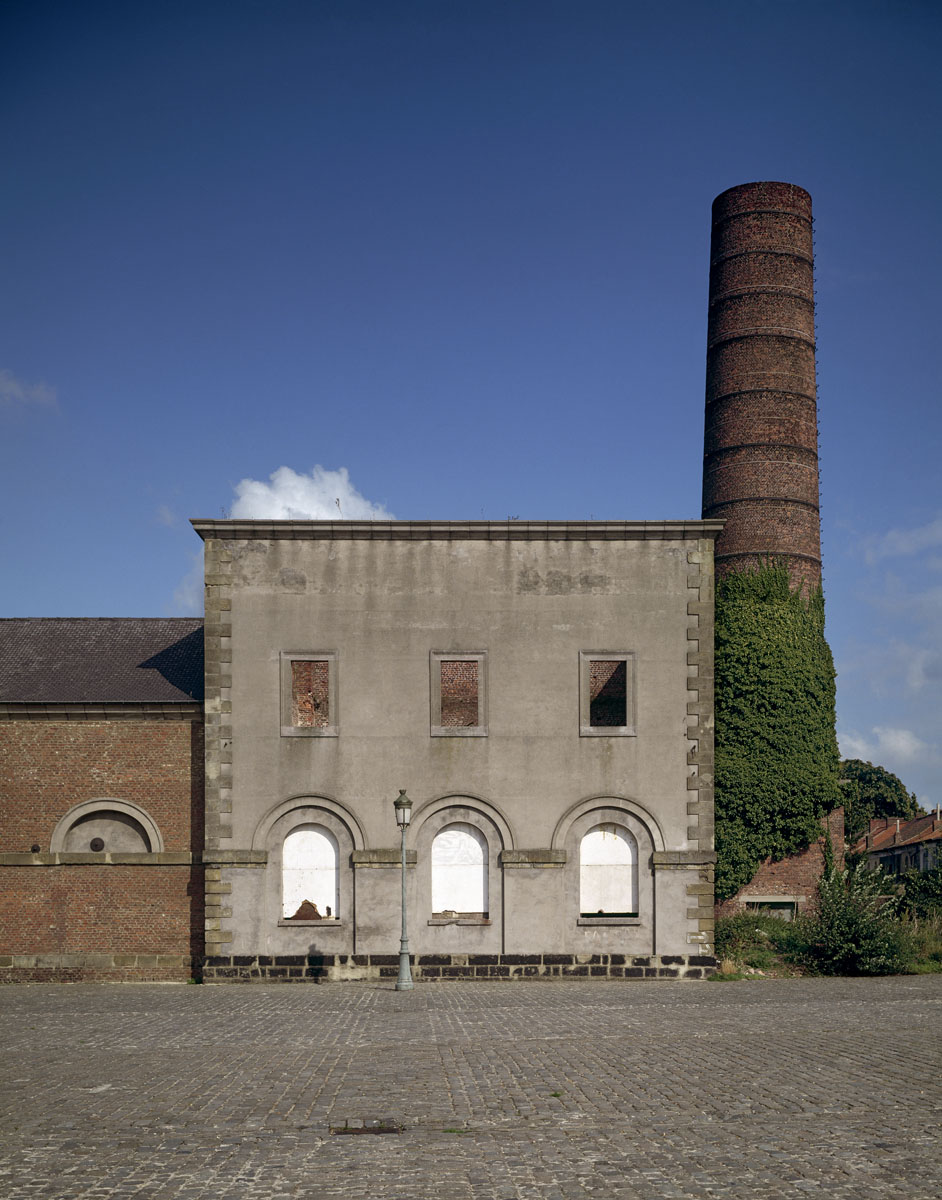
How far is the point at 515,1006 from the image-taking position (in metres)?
17.9

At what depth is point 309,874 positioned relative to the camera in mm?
22188

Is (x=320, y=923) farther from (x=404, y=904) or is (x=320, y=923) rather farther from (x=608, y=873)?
(x=608, y=873)

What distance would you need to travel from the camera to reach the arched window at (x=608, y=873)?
72.9 ft

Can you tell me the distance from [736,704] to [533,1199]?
20.9 meters

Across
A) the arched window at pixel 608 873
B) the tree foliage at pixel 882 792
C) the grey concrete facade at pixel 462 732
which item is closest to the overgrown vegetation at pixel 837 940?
the grey concrete facade at pixel 462 732

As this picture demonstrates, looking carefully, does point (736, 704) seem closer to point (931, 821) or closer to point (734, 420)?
point (734, 420)

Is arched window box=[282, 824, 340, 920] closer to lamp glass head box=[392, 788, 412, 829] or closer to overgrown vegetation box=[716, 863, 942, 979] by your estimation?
lamp glass head box=[392, 788, 412, 829]

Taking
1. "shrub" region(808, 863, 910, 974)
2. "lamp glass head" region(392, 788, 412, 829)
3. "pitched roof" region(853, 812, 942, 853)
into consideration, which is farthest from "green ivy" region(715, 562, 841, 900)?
"pitched roof" region(853, 812, 942, 853)

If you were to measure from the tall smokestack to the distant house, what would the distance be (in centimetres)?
2701

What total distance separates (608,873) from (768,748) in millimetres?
6889

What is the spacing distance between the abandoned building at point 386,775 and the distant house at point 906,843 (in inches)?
1393

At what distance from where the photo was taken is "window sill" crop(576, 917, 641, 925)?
2200cm

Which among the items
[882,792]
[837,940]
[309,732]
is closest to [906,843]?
[882,792]

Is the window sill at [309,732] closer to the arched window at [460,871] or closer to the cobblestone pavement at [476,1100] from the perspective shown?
the arched window at [460,871]
